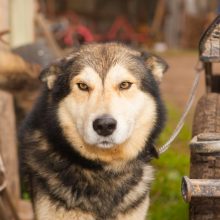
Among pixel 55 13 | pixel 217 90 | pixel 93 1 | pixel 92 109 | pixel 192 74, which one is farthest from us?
pixel 93 1

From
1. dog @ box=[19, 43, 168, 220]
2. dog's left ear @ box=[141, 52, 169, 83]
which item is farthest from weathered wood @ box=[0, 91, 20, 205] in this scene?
dog's left ear @ box=[141, 52, 169, 83]

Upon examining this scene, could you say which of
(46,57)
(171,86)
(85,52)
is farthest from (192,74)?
(85,52)

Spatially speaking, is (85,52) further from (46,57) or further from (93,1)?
(93,1)

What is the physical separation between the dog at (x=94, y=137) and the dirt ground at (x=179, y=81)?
4.95 meters

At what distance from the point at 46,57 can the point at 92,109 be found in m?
3.02

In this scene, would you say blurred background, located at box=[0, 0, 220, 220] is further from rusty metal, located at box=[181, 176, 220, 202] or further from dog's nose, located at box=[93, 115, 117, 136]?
rusty metal, located at box=[181, 176, 220, 202]

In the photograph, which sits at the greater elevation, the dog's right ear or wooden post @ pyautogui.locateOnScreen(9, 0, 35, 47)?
wooden post @ pyautogui.locateOnScreen(9, 0, 35, 47)

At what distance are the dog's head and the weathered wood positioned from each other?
1011 millimetres

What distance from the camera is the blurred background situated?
5664 millimetres

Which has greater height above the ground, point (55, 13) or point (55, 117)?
point (55, 13)

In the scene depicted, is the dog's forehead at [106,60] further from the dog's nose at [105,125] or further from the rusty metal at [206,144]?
the rusty metal at [206,144]

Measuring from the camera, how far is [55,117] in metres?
3.62

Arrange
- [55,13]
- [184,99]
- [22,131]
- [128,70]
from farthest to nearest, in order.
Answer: [55,13] < [184,99] < [22,131] < [128,70]

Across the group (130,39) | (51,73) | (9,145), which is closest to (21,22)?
(9,145)
